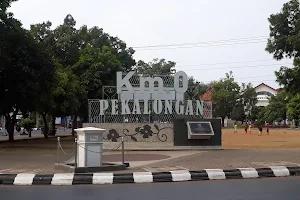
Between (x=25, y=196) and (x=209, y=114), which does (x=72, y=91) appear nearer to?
(x=209, y=114)

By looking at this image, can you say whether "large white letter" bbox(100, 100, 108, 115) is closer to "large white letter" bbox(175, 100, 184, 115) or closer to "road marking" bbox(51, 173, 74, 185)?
"large white letter" bbox(175, 100, 184, 115)

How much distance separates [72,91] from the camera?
127ft

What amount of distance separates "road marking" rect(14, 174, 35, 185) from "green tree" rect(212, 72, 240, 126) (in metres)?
89.6

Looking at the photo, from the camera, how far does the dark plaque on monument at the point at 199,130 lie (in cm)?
2314

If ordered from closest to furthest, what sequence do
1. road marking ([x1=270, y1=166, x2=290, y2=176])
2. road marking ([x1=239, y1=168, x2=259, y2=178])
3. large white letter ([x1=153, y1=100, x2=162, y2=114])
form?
road marking ([x1=239, y1=168, x2=259, y2=178]) → road marking ([x1=270, y1=166, x2=290, y2=176]) → large white letter ([x1=153, y1=100, x2=162, y2=114])

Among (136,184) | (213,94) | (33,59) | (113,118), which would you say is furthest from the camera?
(213,94)

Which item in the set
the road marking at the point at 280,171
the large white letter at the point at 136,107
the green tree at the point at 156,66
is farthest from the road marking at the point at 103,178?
the green tree at the point at 156,66

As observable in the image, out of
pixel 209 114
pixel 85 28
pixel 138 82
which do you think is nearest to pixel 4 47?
pixel 138 82

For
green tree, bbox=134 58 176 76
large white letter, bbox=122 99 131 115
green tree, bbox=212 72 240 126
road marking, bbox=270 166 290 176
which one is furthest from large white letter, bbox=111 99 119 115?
green tree, bbox=212 72 240 126

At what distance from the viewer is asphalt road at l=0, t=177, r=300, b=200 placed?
929cm

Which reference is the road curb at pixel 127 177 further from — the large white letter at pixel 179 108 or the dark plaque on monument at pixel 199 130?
the large white letter at pixel 179 108

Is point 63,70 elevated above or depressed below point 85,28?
below

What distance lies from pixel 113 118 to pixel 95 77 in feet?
63.4

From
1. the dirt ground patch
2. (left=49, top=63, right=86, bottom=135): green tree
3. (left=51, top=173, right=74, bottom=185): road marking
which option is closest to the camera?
(left=51, top=173, right=74, bottom=185): road marking
